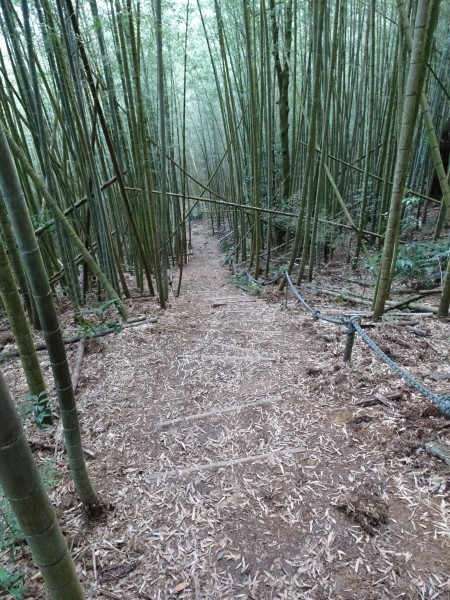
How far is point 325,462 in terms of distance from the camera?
1.56 m

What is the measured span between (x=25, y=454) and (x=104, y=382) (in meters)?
1.90

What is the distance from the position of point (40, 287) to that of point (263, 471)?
1201mm

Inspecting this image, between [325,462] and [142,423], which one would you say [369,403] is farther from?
[142,423]

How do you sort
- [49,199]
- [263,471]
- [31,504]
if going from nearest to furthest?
[31,504] → [263,471] → [49,199]

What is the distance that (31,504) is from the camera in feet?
1.91

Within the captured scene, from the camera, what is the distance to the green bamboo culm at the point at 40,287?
3.05ft

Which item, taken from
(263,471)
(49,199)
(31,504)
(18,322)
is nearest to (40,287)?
(31,504)

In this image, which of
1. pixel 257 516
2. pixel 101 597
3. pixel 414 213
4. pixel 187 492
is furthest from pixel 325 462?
pixel 414 213

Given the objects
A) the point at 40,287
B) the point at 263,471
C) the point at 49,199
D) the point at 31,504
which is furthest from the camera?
the point at 49,199

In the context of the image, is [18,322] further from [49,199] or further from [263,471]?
[263,471]

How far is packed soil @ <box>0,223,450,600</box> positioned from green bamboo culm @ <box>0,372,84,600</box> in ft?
1.96

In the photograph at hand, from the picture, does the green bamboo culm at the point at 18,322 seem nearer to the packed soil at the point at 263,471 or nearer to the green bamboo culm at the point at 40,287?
the packed soil at the point at 263,471

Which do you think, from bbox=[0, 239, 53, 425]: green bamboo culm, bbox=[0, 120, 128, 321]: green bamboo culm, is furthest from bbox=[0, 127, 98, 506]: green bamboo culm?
bbox=[0, 120, 128, 321]: green bamboo culm

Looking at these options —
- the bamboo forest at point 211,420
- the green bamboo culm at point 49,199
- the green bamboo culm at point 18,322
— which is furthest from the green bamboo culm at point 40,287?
the green bamboo culm at point 49,199
